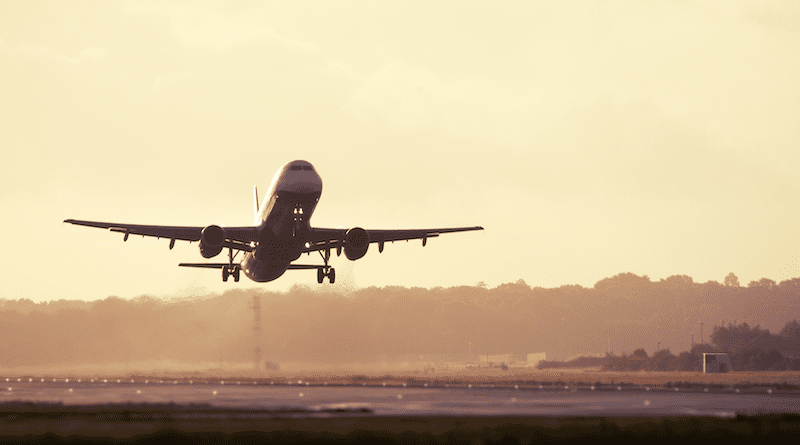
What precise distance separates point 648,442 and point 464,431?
7046 millimetres

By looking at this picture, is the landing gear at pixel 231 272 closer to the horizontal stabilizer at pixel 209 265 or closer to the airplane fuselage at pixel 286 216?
the horizontal stabilizer at pixel 209 265

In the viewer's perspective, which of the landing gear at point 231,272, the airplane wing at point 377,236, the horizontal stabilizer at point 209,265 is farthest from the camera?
the landing gear at point 231,272

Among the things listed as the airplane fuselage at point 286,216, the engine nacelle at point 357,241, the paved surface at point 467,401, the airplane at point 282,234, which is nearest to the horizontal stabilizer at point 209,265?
the airplane at point 282,234

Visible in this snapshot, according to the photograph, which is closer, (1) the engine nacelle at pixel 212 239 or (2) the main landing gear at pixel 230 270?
(1) the engine nacelle at pixel 212 239

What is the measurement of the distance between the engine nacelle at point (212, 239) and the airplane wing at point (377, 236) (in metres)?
6.62

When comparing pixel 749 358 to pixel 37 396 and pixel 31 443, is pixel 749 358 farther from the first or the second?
pixel 31 443

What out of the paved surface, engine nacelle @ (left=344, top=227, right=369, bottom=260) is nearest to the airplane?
engine nacelle @ (left=344, top=227, right=369, bottom=260)

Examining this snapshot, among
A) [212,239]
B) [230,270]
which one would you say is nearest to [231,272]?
[230,270]

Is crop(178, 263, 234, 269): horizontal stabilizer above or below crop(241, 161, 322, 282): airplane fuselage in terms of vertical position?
below

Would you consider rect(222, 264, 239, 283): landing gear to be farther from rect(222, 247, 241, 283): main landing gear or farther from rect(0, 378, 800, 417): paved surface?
rect(0, 378, 800, 417): paved surface

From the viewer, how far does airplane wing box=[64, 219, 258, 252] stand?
2692 inches

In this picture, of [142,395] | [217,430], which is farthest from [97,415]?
[142,395]

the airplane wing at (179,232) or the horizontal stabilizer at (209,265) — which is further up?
the airplane wing at (179,232)

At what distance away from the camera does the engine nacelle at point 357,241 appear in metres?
68.4
